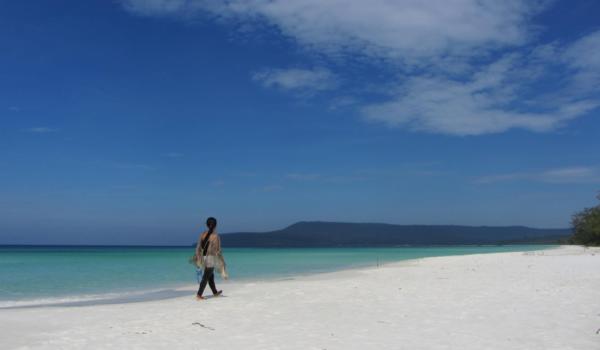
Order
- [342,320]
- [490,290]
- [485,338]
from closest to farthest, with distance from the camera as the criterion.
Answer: [485,338] → [342,320] → [490,290]

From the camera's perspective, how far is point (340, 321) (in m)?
8.39

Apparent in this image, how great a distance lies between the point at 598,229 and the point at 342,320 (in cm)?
5452

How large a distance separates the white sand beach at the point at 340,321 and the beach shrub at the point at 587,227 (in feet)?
159

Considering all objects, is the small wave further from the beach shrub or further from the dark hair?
the beach shrub

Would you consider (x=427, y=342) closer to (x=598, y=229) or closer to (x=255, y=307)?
(x=255, y=307)

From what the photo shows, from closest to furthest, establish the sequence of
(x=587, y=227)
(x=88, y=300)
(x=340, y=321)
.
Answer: (x=340, y=321), (x=88, y=300), (x=587, y=227)

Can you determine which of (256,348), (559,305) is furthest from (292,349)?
(559,305)

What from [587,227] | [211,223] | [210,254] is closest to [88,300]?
[210,254]

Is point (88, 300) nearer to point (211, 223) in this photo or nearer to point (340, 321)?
point (211, 223)

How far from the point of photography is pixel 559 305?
31.0 ft

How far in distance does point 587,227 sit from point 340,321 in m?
56.7

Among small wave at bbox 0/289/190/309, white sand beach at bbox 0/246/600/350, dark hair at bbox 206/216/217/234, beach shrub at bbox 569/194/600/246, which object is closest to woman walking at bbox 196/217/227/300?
dark hair at bbox 206/216/217/234

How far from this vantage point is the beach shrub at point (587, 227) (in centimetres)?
5438

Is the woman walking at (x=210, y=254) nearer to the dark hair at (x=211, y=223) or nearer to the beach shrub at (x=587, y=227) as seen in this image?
the dark hair at (x=211, y=223)
